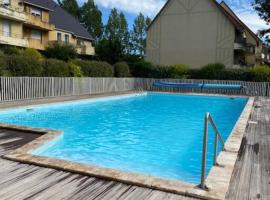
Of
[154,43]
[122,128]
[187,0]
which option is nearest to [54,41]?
[154,43]

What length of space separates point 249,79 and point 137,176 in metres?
21.9

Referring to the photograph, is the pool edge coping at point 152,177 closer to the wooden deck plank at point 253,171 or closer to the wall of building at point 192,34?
the wooden deck plank at point 253,171

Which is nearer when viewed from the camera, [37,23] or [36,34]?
[37,23]

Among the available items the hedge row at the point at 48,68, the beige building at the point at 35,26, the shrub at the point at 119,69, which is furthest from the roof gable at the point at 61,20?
the hedge row at the point at 48,68

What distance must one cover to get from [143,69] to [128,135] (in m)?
19.1

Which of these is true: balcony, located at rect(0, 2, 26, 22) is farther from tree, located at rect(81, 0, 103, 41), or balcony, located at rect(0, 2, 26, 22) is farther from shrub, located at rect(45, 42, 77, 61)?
tree, located at rect(81, 0, 103, 41)

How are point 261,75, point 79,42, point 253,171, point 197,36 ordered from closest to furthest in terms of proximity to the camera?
point 253,171 → point 261,75 → point 197,36 → point 79,42

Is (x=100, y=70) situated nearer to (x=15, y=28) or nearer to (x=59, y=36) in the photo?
(x=15, y=28)

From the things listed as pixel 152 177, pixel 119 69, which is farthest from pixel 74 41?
pixel 152 177

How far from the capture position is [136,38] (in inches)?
2120

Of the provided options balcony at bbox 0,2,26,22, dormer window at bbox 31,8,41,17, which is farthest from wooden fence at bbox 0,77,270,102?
dormer window at bbox 31,8,41,17

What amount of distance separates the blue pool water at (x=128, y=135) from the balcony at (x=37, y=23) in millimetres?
16490

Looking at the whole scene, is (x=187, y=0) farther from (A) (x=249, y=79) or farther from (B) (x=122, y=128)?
(B) (x=122, y=128)

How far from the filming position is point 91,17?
49219 millimetres
